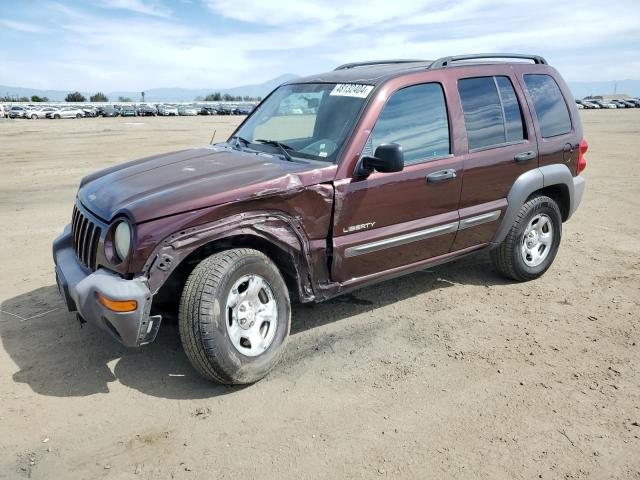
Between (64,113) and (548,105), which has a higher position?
(64,113)

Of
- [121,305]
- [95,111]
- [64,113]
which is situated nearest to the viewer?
[121,305]

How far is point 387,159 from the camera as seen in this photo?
3588mm

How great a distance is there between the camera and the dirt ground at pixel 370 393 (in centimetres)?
279

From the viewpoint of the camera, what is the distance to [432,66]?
436 cm

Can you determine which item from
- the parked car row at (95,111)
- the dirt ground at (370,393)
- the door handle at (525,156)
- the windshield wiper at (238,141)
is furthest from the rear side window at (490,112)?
the parked car row at (95,111)

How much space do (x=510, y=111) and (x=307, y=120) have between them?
1815mm

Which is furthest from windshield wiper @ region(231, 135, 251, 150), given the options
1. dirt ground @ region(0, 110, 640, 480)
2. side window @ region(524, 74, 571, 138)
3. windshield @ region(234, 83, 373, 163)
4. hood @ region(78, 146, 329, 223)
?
side window @ region(524, 74, 571, 138)

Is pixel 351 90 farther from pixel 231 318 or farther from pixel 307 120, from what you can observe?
pixel 231 318

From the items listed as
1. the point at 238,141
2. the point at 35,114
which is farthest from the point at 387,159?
the point at 35,114

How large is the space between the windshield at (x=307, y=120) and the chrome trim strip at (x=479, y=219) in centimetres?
133

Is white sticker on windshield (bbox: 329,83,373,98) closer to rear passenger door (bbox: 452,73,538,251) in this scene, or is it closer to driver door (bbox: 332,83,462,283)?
driver door (bbox: 332,83,462,283)

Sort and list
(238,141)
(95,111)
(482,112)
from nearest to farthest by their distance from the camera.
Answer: (482,112)
(238,141)
(95,111)

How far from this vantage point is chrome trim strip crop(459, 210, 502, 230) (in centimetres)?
450

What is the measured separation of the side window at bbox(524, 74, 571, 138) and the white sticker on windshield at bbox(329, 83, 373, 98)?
1.79m
